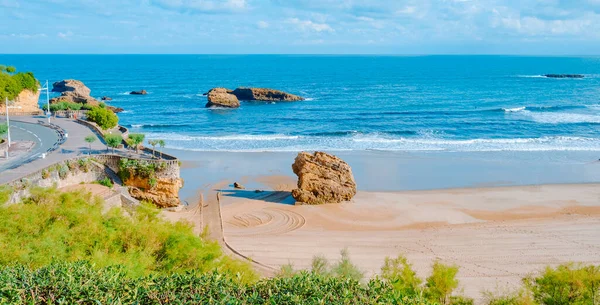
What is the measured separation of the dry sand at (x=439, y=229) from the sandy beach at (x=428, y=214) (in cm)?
5

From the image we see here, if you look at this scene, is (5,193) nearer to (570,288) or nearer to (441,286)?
(441,286)

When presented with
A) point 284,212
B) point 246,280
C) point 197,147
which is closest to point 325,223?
point 284,212

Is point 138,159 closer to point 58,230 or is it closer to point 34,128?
point 58,230

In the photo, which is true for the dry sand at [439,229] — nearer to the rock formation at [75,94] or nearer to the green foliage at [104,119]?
the green foliage at [104,119]

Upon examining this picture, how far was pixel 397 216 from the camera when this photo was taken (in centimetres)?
3098

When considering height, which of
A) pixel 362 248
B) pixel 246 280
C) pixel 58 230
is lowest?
pixel 362 248

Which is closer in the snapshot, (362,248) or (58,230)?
(58,230)

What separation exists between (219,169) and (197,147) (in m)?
10.4

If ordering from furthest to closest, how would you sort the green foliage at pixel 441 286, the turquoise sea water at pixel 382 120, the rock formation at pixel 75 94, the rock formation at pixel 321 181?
the rock formation at pixel 75 94
the turquoise sea water at pixel 382 120
the rock formation at pixel 321 181
the green foliage at pixel 441 286

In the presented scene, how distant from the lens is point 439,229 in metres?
29.0

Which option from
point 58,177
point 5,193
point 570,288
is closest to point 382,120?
point 58,177

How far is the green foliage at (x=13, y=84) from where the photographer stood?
1905 inches

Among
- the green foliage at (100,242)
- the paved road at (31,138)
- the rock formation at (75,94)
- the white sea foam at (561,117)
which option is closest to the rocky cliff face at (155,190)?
the paved road at (31,138)

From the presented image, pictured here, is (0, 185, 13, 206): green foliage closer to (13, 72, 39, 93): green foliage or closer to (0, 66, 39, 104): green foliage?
(0, 66, 39, 104): green foliage
